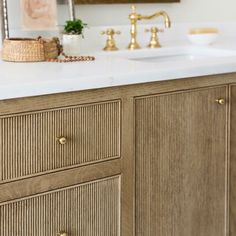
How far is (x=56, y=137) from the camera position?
1.42m

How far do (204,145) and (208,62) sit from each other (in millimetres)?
253

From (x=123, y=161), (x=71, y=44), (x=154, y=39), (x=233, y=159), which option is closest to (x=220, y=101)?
(x=233, y=159)

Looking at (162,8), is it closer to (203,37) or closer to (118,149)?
(203,37)

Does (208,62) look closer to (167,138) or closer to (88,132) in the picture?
(167,138)

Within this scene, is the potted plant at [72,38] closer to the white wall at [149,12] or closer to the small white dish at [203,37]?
the white wall at [149,12]

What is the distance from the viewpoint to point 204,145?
176 cm

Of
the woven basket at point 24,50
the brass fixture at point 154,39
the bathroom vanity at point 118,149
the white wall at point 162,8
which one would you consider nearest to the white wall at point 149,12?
the white wall at point 162,8

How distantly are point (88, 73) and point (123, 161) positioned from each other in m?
0.25

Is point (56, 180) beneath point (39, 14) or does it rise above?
beneath

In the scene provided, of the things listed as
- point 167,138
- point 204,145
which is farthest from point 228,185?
point 167,138

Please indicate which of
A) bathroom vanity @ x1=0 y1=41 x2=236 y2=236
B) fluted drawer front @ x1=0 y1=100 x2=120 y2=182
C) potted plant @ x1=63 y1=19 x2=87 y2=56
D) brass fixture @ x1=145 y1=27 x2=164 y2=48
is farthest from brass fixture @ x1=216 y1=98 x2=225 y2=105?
brass fixture @ x1=145 y1=27 x2=164 y2=48

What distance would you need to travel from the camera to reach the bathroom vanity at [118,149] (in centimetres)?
137

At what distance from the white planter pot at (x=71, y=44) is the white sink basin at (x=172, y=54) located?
21 cm

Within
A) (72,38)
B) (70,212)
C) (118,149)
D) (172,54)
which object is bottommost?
(70,212)
